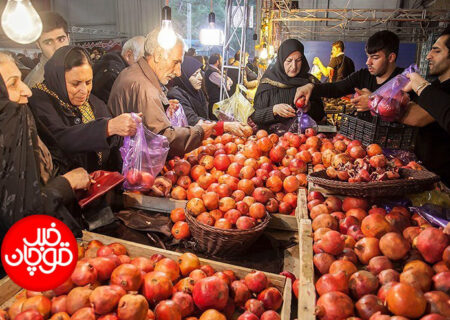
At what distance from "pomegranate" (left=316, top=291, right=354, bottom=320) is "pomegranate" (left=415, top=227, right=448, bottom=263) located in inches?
19.2

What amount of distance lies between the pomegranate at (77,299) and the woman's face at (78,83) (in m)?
1.43

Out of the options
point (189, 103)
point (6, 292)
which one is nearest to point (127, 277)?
point (6, 292)

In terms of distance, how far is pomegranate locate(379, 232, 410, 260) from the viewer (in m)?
1.63

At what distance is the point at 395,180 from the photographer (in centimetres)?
194

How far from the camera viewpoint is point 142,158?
2.56 m

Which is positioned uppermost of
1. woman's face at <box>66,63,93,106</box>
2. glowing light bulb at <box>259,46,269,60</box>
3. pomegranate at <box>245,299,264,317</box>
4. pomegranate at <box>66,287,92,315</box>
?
glowing light bulb at <box>259,46,269,60</box>

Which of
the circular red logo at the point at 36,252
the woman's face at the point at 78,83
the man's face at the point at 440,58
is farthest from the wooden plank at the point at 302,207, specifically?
the woman's face at the point at 78,83

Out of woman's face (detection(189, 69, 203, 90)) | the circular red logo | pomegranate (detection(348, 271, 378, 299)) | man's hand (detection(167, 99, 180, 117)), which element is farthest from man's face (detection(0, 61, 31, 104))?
woman's face (detection(189, 69, 203, 90))

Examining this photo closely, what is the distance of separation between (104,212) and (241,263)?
3.29 feet

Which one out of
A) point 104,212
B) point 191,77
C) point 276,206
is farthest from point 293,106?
point 104,212

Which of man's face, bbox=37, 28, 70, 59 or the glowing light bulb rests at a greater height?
the glowing light bulb

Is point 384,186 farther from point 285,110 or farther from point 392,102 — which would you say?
point 285,110

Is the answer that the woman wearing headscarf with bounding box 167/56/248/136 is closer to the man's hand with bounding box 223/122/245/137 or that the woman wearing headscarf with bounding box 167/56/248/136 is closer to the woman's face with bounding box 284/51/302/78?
the man's hand with bounding box 223/122/245/137

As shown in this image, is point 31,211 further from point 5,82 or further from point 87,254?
point 5,82
